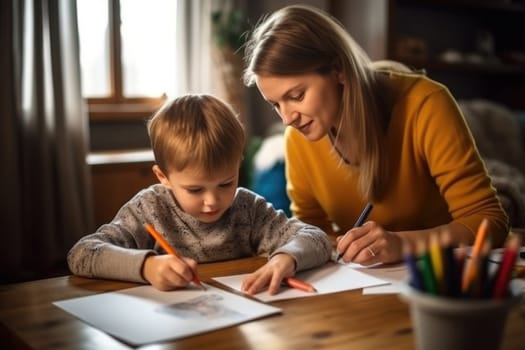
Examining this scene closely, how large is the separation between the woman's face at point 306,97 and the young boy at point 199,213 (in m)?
0.18

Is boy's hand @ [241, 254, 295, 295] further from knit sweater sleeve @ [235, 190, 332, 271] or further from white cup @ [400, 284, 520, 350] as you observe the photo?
white cup @ [400, 284, 520, 350]

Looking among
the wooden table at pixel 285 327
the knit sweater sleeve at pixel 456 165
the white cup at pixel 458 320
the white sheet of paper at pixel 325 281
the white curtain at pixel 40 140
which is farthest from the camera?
the white curtain at pixel 40 140

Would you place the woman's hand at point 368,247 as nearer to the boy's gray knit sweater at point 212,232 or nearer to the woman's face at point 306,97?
the boy's gray knit sweater at point 212,232

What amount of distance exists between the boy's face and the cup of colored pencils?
0.60 m

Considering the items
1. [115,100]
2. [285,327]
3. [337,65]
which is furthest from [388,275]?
[115,100]

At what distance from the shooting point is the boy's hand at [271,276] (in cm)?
102

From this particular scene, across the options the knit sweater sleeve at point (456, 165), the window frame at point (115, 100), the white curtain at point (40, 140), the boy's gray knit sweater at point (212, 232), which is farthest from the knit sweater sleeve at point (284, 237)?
the window frame at point (115, 100)

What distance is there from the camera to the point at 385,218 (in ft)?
5.26

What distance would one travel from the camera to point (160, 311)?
921 mm

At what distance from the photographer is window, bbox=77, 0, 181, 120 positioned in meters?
3.64

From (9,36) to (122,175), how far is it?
0.82 metres

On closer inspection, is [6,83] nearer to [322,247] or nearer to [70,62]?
[70,62]

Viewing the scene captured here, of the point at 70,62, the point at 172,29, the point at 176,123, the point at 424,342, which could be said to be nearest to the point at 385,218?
the point at 176,123

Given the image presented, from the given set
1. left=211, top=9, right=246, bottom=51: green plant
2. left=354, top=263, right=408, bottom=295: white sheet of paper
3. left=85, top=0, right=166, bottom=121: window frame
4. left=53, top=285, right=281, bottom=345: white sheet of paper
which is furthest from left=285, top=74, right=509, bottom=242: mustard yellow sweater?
left=85, top=0, right=166, bottom=121: window frame
